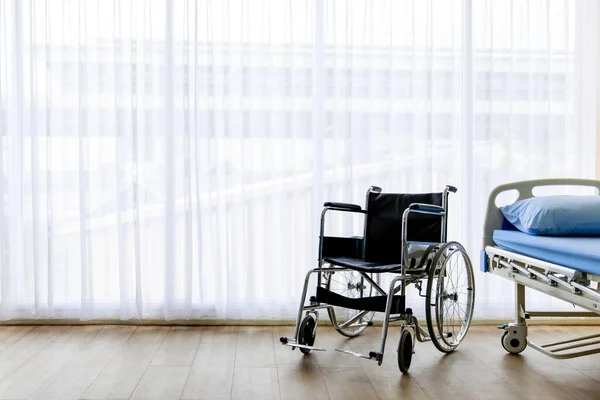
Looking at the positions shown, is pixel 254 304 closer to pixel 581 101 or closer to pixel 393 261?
pixel 393 261

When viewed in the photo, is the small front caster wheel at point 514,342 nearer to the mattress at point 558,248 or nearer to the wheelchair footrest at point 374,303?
the mattress at point 558,248

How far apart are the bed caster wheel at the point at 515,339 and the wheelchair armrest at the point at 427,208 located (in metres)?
0.65

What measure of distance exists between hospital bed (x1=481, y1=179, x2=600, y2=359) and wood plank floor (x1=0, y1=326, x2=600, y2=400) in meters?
0.13

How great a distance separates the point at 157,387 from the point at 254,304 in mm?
1245

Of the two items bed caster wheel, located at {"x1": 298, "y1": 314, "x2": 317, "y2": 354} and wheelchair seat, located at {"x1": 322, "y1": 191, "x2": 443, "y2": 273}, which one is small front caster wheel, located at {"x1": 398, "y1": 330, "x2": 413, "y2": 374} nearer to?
wheelchair seat, located at {"x1": 322, "y1": 191, "x2": 443, "y2": 273}

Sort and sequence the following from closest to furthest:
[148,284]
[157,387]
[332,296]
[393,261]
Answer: [157,387]
[332,296]
[393,261]
[148,284]

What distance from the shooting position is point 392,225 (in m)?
3.64

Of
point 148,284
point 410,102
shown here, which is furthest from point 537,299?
point 148,284

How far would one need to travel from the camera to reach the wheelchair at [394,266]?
3.20 m

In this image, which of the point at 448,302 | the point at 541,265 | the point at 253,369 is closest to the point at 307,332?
the point at 253,369

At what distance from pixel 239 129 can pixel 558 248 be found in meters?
1.90

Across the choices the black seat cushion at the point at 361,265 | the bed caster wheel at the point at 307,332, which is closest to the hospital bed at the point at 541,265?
the black seat cushion at the point at 361,265

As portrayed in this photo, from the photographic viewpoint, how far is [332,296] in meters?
3.28

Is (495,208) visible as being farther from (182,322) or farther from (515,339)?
(182,322)
